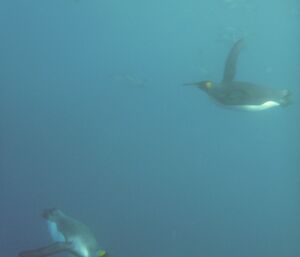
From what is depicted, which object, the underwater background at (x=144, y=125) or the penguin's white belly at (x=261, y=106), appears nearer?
the penguin's white belly at (x=261, y=106)

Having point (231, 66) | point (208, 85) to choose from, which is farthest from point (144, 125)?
point (208, 85)

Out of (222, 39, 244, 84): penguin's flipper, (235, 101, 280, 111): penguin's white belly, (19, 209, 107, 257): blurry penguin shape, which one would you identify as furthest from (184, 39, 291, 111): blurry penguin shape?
(19, 209, 107, 257): blurry penguin shape

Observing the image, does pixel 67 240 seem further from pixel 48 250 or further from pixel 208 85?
pixel 208 85

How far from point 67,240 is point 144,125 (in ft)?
12.2

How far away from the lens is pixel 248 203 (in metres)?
8.09

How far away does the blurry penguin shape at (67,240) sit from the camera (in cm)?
350

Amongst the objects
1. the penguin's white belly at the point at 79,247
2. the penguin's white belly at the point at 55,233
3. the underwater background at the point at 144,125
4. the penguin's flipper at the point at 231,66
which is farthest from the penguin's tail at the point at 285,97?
the underwater background at the point at 144,125

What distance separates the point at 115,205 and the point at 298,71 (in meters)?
3.00

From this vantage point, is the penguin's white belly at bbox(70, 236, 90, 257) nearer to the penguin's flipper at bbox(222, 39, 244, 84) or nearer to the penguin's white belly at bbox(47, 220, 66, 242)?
the penguin's white belly at bbox(47, 220, 66, 242)

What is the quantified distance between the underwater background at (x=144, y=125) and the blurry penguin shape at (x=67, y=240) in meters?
3.10

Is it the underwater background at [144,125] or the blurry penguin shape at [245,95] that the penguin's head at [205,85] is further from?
the underwater background at [144,125]

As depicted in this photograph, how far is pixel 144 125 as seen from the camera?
7320mm

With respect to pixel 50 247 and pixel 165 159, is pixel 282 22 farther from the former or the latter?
pixel 50 247

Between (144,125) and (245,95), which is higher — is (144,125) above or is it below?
above
